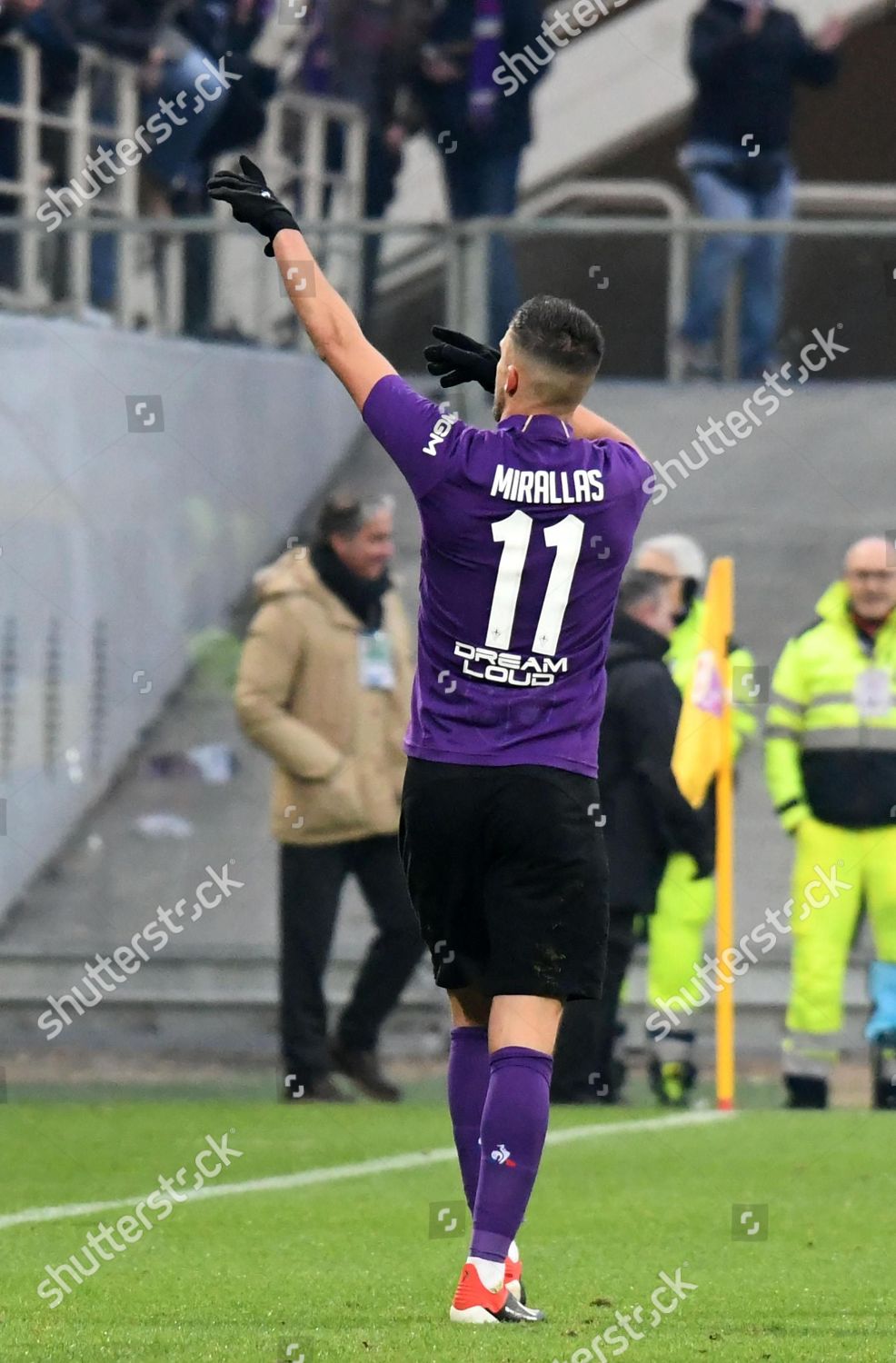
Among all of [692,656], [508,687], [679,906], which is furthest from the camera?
[692,656]

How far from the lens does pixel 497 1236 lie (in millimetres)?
5062

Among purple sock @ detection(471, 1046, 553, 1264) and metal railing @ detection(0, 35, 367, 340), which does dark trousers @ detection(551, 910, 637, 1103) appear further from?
purple sock @ detection(471, 1046, 553, 1264)

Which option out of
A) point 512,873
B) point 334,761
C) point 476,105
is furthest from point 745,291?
point 512,873

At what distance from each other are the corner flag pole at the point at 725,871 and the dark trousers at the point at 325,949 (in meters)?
1.14

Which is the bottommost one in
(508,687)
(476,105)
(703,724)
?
(703,724)

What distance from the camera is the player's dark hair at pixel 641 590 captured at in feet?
35.3

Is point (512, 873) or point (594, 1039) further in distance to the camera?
point (594, 1039)

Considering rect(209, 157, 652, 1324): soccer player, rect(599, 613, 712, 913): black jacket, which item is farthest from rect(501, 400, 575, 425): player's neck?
rect(599, 613, 712, 913): black jacket

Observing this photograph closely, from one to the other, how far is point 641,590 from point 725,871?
109cm

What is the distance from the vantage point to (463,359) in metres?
5.63

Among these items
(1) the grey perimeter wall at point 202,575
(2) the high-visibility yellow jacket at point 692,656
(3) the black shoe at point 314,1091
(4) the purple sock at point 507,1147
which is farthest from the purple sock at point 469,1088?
(1) the grey perimeter wall at point 202,575

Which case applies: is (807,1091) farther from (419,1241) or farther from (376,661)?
(419,1241)
